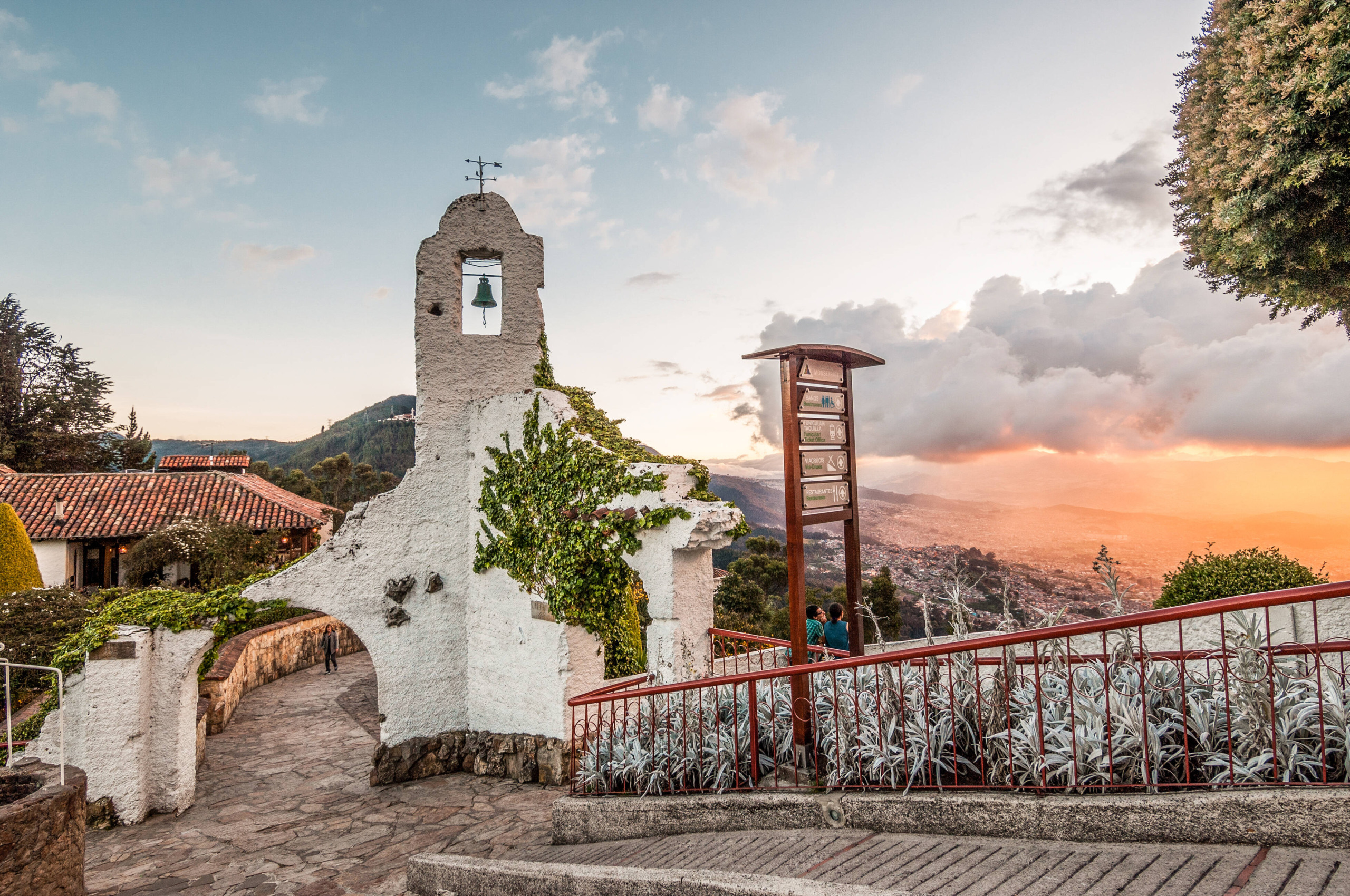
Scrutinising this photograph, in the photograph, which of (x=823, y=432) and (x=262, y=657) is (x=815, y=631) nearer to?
(x=823, y=432)

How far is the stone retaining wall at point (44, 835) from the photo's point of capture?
457 cm

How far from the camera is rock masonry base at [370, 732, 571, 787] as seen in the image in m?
7.89

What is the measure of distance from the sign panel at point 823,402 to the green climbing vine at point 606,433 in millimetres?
2165

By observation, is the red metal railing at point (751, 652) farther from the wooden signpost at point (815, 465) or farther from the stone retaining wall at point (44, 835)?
the stone retaining wall at point (44, 835)

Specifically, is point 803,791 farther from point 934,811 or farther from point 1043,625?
point 1043,625

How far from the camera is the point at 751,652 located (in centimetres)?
952

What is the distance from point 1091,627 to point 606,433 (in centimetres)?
595

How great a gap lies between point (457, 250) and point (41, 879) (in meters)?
7.53

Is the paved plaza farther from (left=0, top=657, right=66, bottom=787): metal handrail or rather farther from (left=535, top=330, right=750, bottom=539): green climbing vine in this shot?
(left=535, top=330, right=750, bottom=539): green climbing vine

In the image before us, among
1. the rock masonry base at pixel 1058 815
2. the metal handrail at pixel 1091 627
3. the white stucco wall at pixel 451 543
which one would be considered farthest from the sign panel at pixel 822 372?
the white stucco wall at pixel 451 543

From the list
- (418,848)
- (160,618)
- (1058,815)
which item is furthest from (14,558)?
(1058,815)

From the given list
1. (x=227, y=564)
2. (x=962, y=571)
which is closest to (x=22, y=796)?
(x=962, y=571)

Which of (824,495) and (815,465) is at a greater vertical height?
(815,465)

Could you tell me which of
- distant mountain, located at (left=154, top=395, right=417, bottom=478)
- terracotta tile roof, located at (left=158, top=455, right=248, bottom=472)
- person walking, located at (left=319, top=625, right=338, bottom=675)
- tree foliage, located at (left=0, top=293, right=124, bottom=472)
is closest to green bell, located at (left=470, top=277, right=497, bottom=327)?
person walking, located at (left=319, top=625, right=338, bottom=675)
